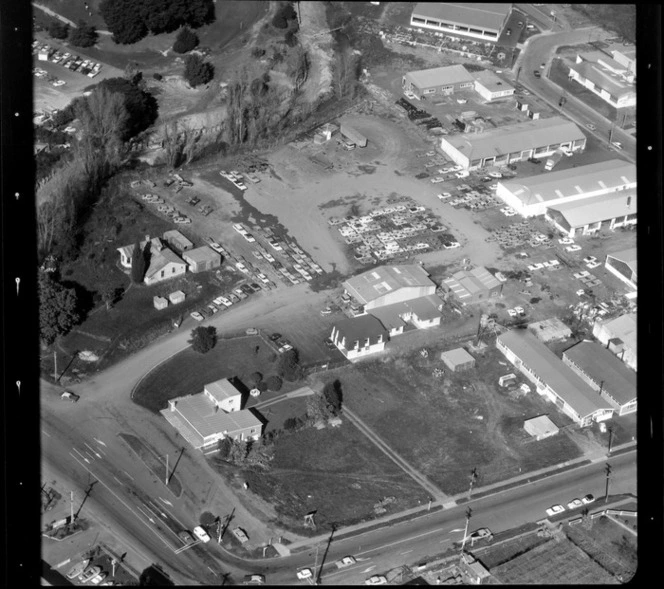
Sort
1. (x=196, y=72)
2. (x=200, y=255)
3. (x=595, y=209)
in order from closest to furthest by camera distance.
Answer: (x=200, y=255)
(x=595, y=209)
(x=196, y=72)

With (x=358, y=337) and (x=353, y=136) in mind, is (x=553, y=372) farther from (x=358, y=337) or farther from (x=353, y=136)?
(x=353, y=136)

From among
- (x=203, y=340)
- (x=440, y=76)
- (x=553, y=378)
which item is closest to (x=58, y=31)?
(x=440, y=76)

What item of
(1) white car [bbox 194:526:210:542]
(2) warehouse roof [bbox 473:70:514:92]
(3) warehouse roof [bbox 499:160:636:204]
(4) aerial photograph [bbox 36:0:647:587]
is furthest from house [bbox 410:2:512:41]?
(1) white car [bbox 194:526:210:542]

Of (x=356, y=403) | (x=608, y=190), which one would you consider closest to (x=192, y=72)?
(x=608, y=190)

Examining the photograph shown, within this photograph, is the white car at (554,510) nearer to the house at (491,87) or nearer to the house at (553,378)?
the house at (553,378)

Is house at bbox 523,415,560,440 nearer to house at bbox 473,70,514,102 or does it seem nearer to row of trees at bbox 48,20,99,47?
house at bbox 473,70,514,102
